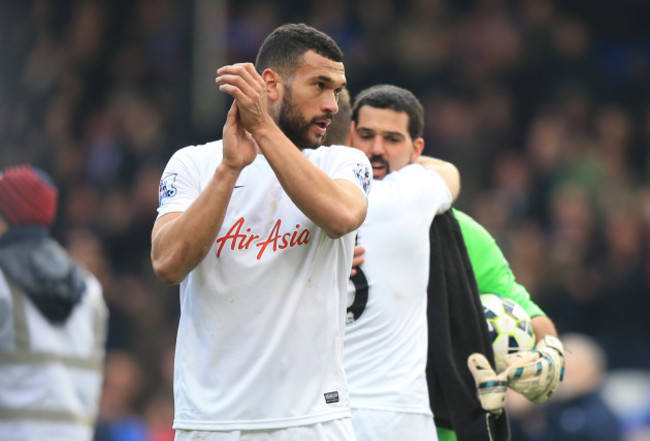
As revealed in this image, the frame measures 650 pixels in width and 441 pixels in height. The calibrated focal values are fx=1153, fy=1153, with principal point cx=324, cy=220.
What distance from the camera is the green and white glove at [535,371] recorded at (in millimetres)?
5188

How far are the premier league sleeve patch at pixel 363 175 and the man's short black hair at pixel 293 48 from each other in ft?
1.33

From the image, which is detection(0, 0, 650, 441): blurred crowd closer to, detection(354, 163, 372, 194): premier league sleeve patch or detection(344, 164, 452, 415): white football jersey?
detection(344, 164, 452, 415): white football jersey

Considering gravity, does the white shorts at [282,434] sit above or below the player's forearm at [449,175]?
below

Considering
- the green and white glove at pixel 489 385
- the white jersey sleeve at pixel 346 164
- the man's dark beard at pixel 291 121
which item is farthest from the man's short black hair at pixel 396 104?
the man's dark beard at pixel 291 121

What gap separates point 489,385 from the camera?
5.18m

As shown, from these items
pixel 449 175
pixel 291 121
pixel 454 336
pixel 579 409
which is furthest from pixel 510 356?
pixel 579 409

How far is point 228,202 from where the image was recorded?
3.85 m

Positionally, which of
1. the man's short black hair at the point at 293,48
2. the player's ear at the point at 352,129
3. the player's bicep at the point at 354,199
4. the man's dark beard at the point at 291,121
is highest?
the player's ear at the point at 352,129

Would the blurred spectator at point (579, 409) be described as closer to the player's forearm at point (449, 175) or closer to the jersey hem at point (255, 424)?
the player's forearm at point (449, 175)

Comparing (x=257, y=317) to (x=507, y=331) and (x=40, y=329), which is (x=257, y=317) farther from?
(x=40, y=329)

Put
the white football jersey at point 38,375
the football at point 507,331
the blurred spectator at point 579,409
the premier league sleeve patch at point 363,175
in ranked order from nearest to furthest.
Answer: the premier league sleeve patch at point 363,175
the football at point 507,331
the white football jersey at point 38,375
the blurred spectator at point 579,409

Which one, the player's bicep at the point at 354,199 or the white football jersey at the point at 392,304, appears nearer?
the player's bicep at the point at 354,199

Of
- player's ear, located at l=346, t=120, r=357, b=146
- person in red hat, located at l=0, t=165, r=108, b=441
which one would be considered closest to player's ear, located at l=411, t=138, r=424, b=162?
player's ear, located at l=346, t=120, r=357, b=146

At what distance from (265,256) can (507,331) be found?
5.83ft
